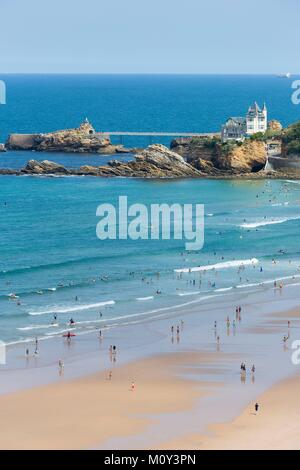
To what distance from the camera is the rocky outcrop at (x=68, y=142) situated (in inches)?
4872

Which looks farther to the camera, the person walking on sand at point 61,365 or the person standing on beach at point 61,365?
the person walking on sand at point 61,365

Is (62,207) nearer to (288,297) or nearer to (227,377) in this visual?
(288,297)

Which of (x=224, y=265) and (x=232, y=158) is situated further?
(x=232, y=158)

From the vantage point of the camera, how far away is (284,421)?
128ft

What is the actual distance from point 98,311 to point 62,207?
1276 inches

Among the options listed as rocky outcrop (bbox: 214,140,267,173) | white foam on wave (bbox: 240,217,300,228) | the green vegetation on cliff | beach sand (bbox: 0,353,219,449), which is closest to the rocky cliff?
rocky outcrop (bbox: 214,140,267,173)

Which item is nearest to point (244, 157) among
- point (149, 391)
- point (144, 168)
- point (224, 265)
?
point (144, 168)

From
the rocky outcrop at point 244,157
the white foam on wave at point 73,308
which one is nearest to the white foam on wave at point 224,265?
the white foam on wave at point 73,308

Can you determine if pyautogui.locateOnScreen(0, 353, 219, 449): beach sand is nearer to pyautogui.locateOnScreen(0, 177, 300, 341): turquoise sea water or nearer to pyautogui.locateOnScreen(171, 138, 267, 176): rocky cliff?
pyautogui.locateOnScreen(0, 177, 300, 341): turquoise sea water

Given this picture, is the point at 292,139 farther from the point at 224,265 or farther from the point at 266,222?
the point at 224,265

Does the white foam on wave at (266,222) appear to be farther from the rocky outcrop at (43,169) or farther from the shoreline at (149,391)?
the rocky outcrop at (43,169)

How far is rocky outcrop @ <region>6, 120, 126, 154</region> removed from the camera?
12375 cm

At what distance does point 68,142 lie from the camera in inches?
4926

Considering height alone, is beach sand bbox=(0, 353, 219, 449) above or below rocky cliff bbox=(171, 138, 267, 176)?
below
